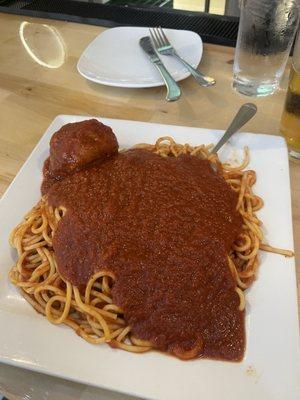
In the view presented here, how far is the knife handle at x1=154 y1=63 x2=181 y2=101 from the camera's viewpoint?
1.96 m

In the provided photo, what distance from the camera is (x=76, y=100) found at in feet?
7.10

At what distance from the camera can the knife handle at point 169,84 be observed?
77.3 inches

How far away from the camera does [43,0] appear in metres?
3.03

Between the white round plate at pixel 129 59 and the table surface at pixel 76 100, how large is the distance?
87 mm

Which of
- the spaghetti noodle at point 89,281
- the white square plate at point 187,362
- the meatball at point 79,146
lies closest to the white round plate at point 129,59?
the meatball at point 79,146

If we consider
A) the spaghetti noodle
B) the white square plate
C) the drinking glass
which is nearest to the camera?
the white square plate

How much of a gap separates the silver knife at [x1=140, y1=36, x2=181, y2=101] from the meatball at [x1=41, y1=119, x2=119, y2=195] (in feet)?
2.08

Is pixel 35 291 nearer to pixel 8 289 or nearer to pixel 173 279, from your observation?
pixel 8 289

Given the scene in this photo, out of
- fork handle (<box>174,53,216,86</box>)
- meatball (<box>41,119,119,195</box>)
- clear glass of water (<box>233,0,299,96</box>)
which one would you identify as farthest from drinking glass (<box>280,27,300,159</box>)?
meatball (<box>41,119,119,195</box>)

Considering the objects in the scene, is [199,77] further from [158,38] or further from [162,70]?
[158,38]

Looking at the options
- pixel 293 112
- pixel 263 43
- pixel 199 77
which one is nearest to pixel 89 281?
pixel 293 112

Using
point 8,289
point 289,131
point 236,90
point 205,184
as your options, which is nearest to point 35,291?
point 8,289

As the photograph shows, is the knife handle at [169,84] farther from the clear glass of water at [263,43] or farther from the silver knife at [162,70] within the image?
the clear glass of water at [263,43]

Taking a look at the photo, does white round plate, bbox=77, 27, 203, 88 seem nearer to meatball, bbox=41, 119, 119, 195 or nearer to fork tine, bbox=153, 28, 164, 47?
fork tine, bbox=153, 28, 164, 47
